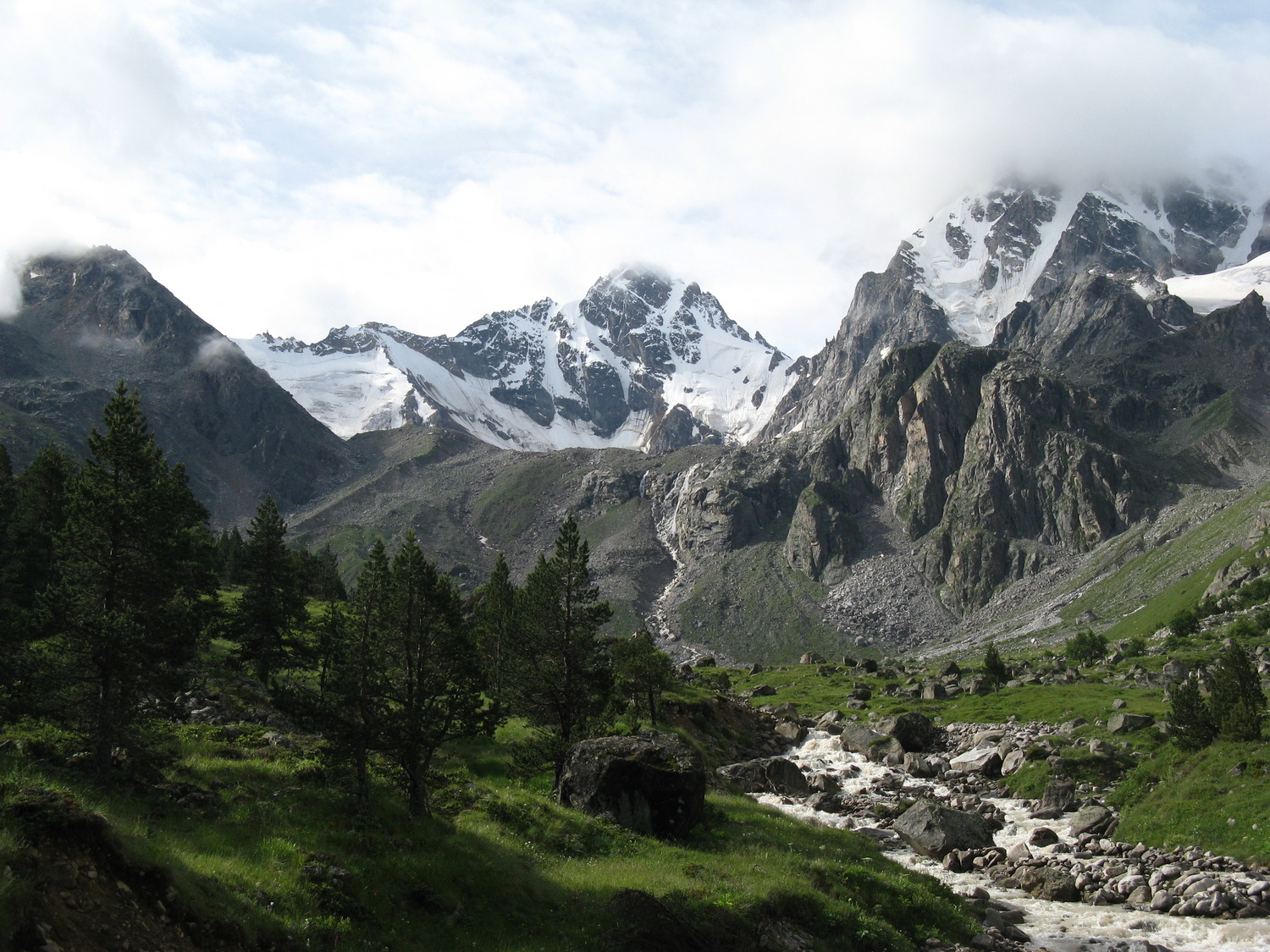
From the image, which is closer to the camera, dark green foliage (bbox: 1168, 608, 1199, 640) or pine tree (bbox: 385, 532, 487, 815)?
pine tree (bbox: 385, 532, 487, 815)

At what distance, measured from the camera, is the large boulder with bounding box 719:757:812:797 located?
182 feet

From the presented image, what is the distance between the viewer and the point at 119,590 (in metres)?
25.8

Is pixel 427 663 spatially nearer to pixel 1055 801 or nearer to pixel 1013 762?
pixel 1055 801

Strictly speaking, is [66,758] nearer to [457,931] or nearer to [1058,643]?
[457,931]

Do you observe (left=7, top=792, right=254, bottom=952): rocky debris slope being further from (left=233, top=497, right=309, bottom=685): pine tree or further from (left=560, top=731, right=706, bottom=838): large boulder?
(left=233, top=497, right=309, bottom=685): pine tree

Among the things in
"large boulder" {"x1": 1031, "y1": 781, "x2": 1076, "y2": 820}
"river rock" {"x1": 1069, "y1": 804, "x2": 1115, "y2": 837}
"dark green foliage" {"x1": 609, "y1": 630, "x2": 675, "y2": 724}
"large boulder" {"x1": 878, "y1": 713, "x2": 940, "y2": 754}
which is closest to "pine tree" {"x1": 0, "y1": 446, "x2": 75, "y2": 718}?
"dark green foliage" {"x1": 609, "y1": 630, "x2": 675, "y2": 724}

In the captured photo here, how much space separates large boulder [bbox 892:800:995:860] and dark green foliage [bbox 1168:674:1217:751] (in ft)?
37.5

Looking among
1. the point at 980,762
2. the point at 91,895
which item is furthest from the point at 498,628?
the point at 91,895

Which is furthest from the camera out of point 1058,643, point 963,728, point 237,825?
point 1058,643

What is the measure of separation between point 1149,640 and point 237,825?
140 metres

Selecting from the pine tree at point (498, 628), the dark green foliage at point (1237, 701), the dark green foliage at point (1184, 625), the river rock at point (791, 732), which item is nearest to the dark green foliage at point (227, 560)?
the pine tree at point (498, 628)

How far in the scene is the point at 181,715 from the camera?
83.6ft

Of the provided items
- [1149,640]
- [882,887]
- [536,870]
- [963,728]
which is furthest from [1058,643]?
[536,870]

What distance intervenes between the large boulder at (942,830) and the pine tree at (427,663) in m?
24.4
